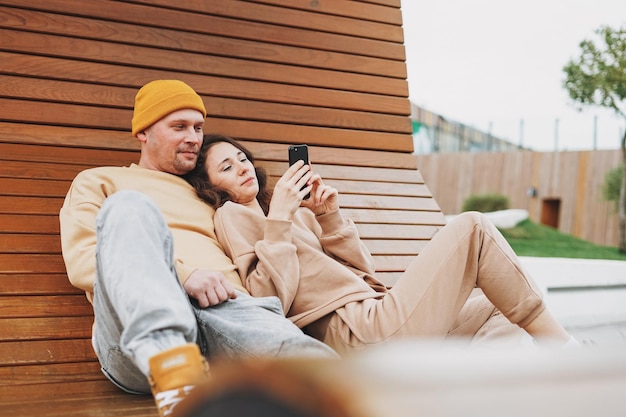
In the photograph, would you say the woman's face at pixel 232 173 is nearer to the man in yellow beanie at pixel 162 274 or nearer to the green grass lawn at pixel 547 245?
the man in yellow beanie at pixel 162 274

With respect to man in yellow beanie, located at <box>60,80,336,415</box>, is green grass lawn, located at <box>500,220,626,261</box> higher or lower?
lower

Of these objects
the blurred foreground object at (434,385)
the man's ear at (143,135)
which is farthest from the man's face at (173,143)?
the blurred foreground object at (434,385)

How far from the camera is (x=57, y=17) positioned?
9.94 feet

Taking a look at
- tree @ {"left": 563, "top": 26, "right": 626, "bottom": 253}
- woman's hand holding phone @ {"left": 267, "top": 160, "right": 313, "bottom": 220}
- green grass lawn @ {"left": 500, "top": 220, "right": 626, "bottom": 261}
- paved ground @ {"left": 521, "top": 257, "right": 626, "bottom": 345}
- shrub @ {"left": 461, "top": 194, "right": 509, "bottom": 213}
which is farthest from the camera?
shrub @ {"left": 461, "top": 194, "right": 509, "bottom": 213}

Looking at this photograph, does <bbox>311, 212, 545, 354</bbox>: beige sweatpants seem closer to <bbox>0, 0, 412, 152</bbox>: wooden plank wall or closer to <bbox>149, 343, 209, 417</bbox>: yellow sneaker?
<bbox>149, 343, 209, 417</bbox>: yellow sneaker

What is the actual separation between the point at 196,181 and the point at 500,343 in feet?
3.81

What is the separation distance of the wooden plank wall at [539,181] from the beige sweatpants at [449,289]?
17015mm

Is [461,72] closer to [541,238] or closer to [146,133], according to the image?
[541,238]

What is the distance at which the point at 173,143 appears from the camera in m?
2.60

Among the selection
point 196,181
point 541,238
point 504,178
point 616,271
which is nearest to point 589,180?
point 504,178

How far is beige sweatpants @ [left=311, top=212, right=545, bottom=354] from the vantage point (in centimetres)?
212

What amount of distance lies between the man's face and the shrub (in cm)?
1509

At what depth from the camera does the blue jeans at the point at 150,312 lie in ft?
4.79

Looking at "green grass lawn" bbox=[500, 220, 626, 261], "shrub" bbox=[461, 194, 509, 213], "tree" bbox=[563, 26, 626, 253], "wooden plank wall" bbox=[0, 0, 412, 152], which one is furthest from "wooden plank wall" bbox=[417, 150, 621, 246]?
"wooden plank wall" bbox=[0, 0, 412, 152]
